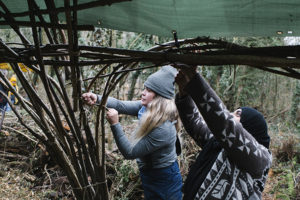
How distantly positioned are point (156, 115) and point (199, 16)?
2.96ft

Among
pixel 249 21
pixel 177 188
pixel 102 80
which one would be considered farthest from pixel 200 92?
pixel 102 80

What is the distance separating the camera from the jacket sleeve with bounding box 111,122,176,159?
1.78 metres

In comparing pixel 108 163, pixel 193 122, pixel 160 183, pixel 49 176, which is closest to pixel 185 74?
pixel 193 122

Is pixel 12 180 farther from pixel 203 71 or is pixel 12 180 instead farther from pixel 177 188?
pixel 203 71

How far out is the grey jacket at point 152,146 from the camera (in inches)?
70.1

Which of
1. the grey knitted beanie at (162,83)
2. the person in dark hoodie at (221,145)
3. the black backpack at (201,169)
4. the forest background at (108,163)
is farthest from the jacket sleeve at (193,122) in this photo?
the forest background at (108,163)

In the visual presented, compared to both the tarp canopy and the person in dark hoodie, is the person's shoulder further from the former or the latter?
the tarp canopy

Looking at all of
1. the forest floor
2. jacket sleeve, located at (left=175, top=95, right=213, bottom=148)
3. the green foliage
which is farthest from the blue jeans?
the green foliage

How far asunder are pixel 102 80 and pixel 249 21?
2.97 meters

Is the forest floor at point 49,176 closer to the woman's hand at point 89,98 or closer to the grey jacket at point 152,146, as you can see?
the grey jacket at point 152,146

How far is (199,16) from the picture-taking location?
1.13m

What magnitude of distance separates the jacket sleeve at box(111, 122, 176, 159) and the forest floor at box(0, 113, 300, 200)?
5.92 ft

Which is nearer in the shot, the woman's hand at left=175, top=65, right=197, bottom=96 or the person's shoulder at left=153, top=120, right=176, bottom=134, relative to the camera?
the woman's hand at left=175, top=65, right=197, bottom=96

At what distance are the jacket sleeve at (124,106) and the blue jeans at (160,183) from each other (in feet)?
1.71
